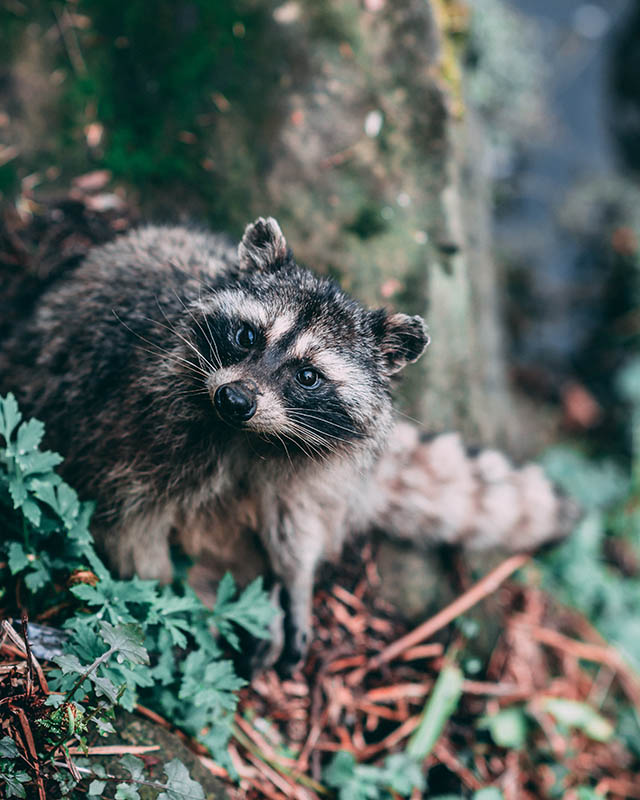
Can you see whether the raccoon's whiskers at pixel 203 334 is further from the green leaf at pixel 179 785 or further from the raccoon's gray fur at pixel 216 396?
the green leaf at pixel 179 785

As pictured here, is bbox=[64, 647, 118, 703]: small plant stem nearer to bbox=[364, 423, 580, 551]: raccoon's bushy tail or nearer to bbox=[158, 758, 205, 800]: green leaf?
bbox=[158, 758, 205, 800]: green leaf

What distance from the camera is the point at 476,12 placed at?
450cm

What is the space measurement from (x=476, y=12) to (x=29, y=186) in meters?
3.14

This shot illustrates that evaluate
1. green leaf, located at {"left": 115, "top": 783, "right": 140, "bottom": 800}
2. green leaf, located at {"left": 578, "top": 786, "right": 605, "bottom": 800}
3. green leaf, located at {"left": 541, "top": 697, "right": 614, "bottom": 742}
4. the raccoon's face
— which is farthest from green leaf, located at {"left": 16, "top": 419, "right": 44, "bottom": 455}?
green leaf, located at {"left": 578, "top": 786, "right": 605, "bottom": 800}

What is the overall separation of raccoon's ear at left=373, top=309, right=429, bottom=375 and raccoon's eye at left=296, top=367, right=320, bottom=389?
0.30m

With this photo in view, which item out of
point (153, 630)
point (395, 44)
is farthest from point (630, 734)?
point (395, 44)

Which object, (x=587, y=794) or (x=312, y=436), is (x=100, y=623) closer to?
(x=312, y=436)

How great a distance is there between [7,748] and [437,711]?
6.21 ft

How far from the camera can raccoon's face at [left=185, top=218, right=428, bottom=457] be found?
7.57 ft

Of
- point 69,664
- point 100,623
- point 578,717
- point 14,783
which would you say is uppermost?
point 578,717

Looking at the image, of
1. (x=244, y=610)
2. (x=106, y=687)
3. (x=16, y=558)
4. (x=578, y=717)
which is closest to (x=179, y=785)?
(x=106, y=687)

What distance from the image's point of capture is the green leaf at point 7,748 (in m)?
1.78

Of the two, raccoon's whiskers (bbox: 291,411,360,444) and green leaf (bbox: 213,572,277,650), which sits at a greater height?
raccoon's whiskers (bbox: 291,411,360,444)

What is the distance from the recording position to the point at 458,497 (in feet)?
10.9
